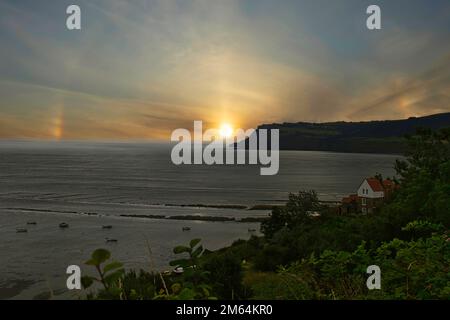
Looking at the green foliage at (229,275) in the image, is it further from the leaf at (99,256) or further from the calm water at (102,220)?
the leaf at (99,256)

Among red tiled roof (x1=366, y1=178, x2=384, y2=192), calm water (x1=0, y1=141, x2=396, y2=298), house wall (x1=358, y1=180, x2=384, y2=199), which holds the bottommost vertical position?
calm water (x1=0, y1=141, x2=396, y2=298)

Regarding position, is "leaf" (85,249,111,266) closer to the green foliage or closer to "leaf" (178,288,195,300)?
"leaf" (178,288,195,300)

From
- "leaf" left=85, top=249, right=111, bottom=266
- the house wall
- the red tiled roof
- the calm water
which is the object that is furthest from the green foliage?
the red tiled roof

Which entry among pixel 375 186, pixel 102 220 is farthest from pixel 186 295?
pixel 102 220

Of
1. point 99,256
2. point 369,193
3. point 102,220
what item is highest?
point 99,256

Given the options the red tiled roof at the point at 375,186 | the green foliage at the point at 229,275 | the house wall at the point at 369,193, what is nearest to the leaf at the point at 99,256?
the green foliage at the point at 229,275

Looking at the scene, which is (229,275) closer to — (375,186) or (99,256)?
(99,256)

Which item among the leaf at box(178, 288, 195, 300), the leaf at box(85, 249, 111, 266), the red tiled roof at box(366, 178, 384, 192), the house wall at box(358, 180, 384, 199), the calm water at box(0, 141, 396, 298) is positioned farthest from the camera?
the red tiled roof at box(366, 178, 384, 192)

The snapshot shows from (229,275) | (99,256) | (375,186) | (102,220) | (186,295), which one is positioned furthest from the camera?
(102,220)

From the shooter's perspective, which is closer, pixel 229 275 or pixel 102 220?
pixel 229 275
